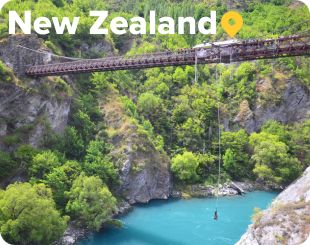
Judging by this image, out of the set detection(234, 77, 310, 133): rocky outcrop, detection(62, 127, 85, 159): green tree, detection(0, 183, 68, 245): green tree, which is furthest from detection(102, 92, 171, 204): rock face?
detection(234, 77, 310, 133): rocky outcrop

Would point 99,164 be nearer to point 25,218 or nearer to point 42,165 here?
point 42,165

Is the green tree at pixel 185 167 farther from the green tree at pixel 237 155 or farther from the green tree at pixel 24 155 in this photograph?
the green tree at pixel 24 155

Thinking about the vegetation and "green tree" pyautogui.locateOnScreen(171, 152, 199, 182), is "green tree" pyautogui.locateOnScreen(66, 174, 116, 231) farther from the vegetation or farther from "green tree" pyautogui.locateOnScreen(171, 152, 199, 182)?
"green tree" pyautogui.locateOnScreen(171, 152, 199, 182)

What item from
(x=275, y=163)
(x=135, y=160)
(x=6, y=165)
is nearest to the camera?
(x=6, y=165)

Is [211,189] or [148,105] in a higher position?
[148,105]

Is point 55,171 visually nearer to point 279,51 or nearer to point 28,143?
point 28,143

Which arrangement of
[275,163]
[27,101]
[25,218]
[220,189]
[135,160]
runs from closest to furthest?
[25,218]
[27,101]
[135,160]
[220,189]
[275,163]

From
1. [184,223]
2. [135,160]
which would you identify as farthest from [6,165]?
[184,223]

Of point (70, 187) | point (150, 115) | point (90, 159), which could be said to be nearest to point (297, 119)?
point (150, 115)
